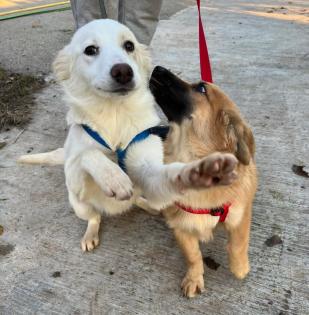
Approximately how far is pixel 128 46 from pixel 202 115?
1.87 ft

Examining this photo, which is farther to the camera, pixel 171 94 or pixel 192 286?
pixel 171 94

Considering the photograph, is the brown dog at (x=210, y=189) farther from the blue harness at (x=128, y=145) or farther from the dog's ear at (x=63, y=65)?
the dog's ear at (x=63, y=65)

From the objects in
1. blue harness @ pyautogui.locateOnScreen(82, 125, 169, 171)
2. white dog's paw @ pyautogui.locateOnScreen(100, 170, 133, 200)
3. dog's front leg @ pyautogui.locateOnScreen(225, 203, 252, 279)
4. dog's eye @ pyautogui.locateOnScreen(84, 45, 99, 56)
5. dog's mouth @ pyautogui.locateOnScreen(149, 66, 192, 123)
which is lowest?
dog's front leg @ pyautogui.locateOnScreen(225, 203, 252, 279)

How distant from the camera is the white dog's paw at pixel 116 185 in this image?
6.11ft

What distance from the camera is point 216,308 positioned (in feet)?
6.76

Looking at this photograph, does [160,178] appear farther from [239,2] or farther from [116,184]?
[239,2]

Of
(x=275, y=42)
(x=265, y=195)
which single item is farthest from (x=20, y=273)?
(x=275, y=42)

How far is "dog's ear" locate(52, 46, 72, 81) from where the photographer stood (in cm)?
237

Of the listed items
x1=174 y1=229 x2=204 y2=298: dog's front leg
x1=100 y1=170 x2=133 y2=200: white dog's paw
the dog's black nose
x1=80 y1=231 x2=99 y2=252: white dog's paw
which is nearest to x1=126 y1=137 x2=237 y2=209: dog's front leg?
x1=100 y1=170 x2=133 y2=200: white dog's paw

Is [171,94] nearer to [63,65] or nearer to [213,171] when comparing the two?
[63,65]

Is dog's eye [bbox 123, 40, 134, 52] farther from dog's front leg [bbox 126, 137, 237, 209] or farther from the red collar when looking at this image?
the red collar

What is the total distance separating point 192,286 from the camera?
211cm

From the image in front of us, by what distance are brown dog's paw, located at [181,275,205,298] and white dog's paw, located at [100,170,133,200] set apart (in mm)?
590

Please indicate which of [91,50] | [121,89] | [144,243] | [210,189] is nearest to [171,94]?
[121,89]
